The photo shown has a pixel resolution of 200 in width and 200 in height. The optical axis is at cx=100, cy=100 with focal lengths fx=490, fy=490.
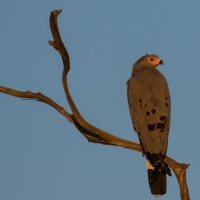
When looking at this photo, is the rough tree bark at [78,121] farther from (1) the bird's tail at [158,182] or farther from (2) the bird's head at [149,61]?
(2) the bird's head at [149,61]

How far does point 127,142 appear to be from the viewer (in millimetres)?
6250

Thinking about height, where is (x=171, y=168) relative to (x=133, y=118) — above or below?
below

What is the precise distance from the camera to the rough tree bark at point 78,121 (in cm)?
570

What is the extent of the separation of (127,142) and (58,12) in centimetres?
187

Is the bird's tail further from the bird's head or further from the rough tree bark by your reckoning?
the bird's head

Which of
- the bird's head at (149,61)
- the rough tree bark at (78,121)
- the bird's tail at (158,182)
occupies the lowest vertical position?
the bird's tail at (158,182)

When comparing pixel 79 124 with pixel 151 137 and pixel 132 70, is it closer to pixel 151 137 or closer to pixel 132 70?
pixel 151 137

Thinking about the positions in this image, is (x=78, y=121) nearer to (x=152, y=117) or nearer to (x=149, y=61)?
(x=152, y=117)

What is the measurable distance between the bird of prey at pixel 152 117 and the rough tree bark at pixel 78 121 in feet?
1.29

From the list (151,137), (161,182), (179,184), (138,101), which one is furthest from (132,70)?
(179,184)

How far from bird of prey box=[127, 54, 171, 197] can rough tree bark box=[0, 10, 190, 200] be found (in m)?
0.39

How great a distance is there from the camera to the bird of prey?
22.7 feet

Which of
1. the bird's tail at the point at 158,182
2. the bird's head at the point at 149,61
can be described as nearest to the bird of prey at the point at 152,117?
→ the bird's tail at the point at 158,182

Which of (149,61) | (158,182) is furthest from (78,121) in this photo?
(149,61)
